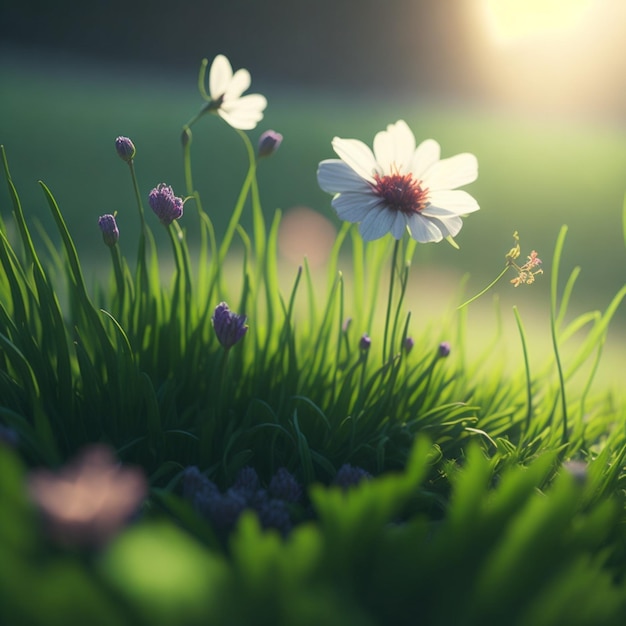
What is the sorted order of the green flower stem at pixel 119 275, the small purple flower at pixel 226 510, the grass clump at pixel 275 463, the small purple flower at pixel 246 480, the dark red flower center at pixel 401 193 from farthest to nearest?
the green flower stem at pixel 119 275 → the dark red flower center at pixel 401 193 → the small purple flower at pixel 246 480 → the small purple flower at pixel 226 510 → the grass clump at pixel 275 463

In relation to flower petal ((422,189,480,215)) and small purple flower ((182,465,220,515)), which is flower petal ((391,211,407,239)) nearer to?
flower petal ((422,189,480,215))

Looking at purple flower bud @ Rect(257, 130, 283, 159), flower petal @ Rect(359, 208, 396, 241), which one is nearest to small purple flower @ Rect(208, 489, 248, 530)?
flower petal @ Rect(359, 208, 396, 241)

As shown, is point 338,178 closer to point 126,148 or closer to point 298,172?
point 126,148

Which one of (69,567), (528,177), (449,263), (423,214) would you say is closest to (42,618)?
(69,567)

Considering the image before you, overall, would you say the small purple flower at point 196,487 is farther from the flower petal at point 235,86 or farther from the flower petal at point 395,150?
the flower petal at point 235,86

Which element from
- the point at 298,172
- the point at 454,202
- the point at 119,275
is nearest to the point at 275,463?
the point at 119,275

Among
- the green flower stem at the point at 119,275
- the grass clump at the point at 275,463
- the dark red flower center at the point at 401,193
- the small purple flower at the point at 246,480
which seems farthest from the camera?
the green flower stem at the point at 119,275

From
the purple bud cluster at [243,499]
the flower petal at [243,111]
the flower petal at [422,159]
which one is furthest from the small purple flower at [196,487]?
the flower petal at [243,111]
